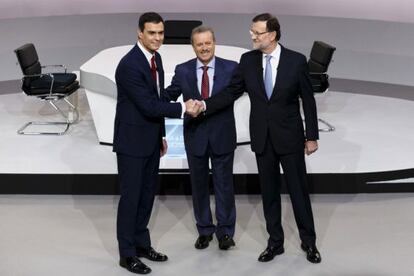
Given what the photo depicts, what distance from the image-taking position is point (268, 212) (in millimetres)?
4941

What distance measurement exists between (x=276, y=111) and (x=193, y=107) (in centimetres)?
48

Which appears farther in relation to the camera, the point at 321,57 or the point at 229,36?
the point at 229,36

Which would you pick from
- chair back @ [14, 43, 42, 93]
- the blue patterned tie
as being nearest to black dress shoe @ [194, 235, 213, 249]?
the blue patterned tie

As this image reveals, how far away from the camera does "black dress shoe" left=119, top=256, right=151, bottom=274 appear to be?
471cm

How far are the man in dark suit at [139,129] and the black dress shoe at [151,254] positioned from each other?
0.08 m

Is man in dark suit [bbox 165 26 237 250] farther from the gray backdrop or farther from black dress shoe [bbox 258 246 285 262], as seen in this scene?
the gray backdrop

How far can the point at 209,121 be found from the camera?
16.1 feet

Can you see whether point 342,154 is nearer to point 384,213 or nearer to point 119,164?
point 384,213

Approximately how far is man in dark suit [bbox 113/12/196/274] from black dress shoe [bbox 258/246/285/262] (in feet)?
2.26

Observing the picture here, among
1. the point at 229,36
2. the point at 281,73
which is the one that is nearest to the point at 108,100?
the point at 281,73

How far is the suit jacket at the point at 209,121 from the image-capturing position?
4.92 m

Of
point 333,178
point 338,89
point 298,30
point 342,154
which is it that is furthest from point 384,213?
point 298,30

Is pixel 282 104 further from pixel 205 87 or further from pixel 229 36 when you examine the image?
pixel 229 36

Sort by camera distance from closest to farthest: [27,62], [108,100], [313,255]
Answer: [313,255], [108,100], [27,62]
